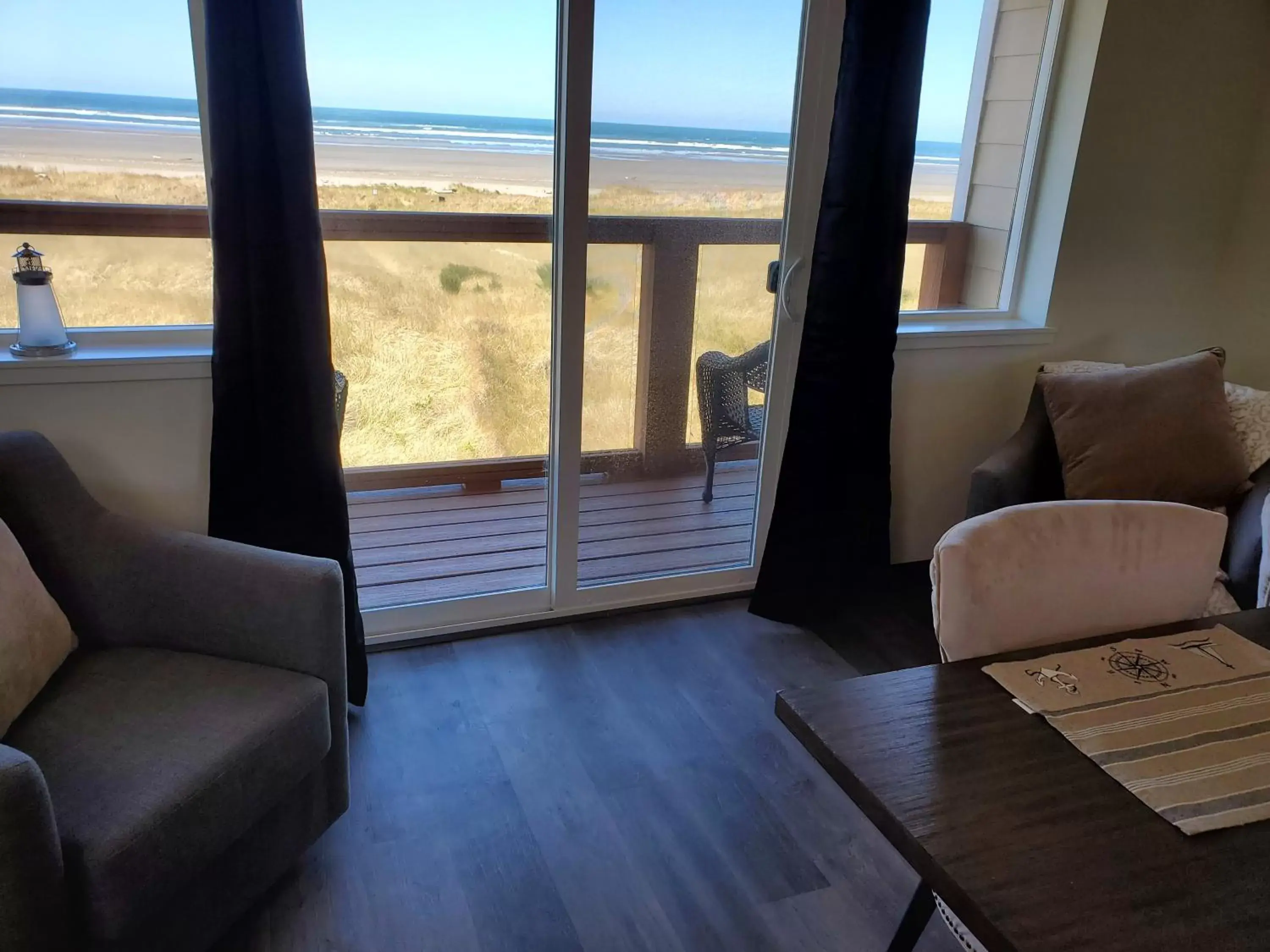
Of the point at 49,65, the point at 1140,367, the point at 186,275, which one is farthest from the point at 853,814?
the point at 49,65

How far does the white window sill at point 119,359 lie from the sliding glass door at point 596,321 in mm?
370

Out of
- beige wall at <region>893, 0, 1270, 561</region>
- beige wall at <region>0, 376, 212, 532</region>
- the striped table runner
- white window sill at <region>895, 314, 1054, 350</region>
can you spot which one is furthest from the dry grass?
the striped table runner

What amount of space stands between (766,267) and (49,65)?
1.83 meters

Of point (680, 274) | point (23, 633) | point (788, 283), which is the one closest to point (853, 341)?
point (788, 283)

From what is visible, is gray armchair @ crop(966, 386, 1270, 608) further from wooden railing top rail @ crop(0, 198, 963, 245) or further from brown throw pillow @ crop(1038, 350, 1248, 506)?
wooden railing top rail @ crop(0, 198, 963, 245)

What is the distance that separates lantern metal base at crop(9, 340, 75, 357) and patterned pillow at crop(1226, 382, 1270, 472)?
3.05 m

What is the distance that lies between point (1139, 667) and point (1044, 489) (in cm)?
150

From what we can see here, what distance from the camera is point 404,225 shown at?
2.35 metres

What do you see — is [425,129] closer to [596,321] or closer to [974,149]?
[596,321]

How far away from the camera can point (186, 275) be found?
7.31 feet

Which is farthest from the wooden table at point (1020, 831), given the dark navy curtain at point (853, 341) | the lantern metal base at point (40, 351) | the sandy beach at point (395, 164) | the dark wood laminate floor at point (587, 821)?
the lantern metal base at point (40, 351)

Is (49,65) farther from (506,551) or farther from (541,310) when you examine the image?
(506,551)

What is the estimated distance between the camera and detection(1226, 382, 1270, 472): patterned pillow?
257 centimetres

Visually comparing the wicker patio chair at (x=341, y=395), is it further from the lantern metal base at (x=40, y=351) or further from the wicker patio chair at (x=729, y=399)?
the wicker patio chair at (x=729, y=399)
